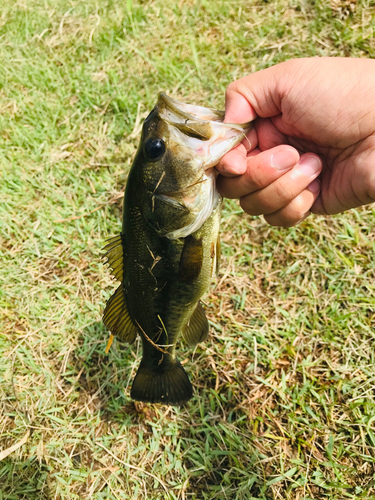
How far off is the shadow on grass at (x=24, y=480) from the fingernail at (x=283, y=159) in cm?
266

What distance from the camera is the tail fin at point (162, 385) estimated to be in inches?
90.4

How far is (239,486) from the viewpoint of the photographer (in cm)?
254

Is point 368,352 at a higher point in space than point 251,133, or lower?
lower

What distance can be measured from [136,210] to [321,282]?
6.14 ft

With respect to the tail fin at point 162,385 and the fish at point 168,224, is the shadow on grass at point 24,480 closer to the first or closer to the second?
the tail fin at point 162,385

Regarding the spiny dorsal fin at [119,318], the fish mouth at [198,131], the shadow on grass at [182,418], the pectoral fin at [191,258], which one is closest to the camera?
the fish mouth at [198,131]

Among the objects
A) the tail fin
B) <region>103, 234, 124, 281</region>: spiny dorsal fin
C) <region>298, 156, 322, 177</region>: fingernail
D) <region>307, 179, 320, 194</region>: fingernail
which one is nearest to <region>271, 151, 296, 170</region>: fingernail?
<region>298, 156, 322, 177</region>: fingernail

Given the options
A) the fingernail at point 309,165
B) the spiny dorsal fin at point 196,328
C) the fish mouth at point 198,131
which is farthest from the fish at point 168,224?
the fingernail at point 309,165

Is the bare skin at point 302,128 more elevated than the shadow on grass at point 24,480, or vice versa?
the bare skin at point 302,128

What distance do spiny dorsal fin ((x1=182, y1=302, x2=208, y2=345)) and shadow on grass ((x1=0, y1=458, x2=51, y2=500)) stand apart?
5.04 feet

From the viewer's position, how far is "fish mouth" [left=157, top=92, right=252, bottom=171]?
1.71 meters

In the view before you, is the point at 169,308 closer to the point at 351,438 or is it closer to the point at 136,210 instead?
the point at 136,210

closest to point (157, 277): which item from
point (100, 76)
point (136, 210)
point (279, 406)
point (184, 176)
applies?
point (136, 210)

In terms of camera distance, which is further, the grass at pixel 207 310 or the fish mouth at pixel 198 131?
the grass at pixel 207 310
